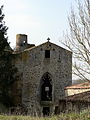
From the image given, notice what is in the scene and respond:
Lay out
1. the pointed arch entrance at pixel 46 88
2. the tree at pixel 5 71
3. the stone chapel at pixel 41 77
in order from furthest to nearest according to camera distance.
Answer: the pointed arch entrance at pixel 46 88, the stone chapel at pixel 41 77, the tree at pixel 5 71

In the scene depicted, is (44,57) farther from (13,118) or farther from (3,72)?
(13,118)

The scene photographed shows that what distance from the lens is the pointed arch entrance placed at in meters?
27.8

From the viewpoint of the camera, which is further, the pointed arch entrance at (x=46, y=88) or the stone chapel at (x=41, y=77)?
the pointed arch entrance at (x=46, y=88)

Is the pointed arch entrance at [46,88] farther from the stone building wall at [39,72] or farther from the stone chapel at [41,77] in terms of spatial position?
the stone building wall at [39,72]

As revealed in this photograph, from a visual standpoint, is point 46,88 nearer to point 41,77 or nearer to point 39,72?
point 41,77

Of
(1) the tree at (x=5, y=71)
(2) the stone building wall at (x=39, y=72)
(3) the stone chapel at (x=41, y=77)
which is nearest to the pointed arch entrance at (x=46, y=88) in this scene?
(3) the stone chapel at (x=41, y=77)

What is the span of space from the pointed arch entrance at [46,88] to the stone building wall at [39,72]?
1.26 ft

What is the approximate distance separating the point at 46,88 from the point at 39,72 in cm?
180

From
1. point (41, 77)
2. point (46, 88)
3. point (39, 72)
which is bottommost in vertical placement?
point (46, 88)

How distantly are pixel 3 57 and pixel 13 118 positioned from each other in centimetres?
1489

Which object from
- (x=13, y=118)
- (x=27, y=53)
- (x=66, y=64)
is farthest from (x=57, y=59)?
(x=13, y=118)

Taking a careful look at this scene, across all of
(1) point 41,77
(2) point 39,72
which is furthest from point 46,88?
(2) point 39,72

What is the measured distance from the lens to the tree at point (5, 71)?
80.0ft

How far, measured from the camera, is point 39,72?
90.7 feet
